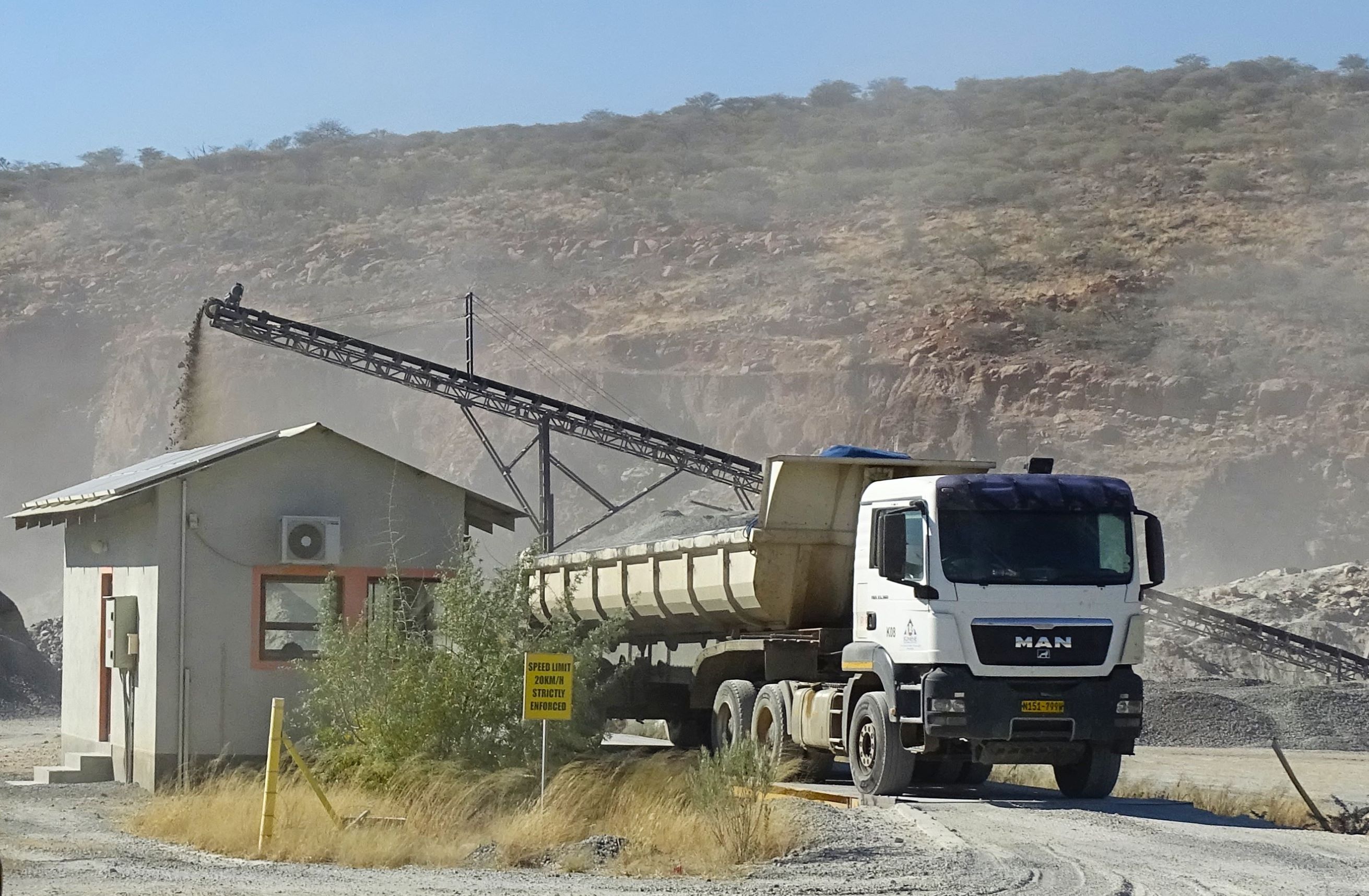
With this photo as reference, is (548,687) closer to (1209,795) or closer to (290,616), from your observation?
(290,616)

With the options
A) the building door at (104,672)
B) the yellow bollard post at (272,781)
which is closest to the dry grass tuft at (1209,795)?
the yellow bollard post at (272,781)

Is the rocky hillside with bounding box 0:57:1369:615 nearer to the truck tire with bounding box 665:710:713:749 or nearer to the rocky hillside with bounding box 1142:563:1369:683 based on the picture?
the rocky hillside with bounding box 1142:563:1369:683

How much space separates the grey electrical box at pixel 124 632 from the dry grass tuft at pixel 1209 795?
1040cm

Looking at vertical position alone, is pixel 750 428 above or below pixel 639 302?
below

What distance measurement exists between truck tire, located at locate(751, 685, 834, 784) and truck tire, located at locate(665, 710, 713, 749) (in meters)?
3.32

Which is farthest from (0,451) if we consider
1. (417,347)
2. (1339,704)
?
(1339,704)

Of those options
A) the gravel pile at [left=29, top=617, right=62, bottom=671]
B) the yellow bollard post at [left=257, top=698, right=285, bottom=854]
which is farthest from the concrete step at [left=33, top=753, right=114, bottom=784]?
the gravel pile at [left=29, top=617, right=62, bottom=671]

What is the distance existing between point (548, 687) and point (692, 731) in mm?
9465

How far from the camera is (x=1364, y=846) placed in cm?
1516

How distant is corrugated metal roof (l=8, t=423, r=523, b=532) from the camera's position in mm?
19891

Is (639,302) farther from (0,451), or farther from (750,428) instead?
(0,451)

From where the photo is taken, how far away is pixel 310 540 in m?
20.2

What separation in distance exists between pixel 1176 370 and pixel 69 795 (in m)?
55.4

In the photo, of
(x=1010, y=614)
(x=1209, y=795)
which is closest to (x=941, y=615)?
(x=1010, y=614)
